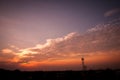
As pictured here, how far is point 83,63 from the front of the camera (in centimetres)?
4625
